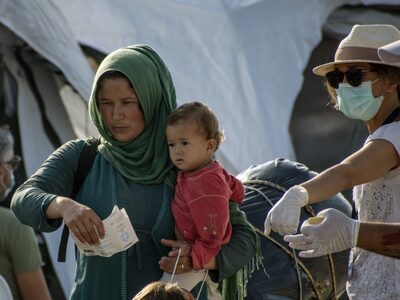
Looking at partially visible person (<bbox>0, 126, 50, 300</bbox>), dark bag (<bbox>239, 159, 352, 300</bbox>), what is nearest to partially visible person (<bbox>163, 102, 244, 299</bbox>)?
dark bag (<bbox>239, 159, 352, 300</bbox>)

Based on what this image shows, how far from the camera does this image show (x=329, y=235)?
372cm

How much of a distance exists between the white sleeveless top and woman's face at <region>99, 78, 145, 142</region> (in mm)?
735

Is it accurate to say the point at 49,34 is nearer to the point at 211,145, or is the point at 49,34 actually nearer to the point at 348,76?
the point at 211,145

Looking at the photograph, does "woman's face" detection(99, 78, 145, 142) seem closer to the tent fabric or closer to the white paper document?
the white paper document

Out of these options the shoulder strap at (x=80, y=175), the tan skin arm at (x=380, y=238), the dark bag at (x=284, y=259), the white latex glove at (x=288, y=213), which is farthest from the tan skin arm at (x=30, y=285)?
the tan skin arm at (x=380, y=238)

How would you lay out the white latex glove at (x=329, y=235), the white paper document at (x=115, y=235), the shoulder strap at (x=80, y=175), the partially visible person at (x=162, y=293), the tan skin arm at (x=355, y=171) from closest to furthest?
the partially visible person at (x=162, y=293), the white latex glove at (x=329, y=235), the tan skin arm at (x=355, y=171), the white paper document at (x=115, y=235), the shoulder strap at (x=80, y=175)

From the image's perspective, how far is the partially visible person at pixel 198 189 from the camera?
4.11 meters

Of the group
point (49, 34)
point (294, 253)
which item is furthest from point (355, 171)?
point (49, 34)

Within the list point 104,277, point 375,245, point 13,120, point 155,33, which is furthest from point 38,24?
point 375,245

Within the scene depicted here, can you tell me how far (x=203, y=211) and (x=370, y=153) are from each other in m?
0.54

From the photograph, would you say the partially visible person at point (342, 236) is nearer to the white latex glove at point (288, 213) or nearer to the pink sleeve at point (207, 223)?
the white latex glove at point (288, 213)

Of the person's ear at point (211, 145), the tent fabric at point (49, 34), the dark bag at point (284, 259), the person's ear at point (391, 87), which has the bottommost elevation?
the dark bag at point (284, 259)

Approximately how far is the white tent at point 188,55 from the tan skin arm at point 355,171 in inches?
157

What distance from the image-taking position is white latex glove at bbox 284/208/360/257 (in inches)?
147
